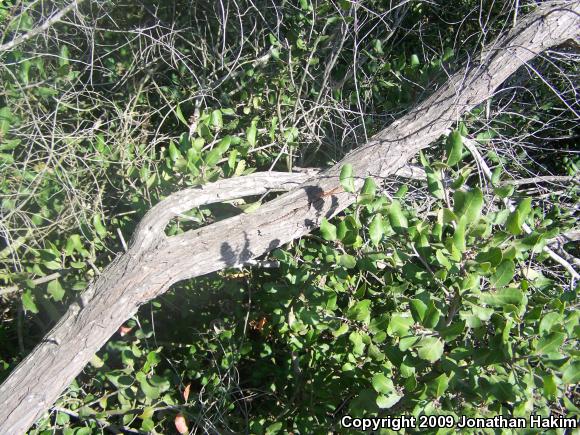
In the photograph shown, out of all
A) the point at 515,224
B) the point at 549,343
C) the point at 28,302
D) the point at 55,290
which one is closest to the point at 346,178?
the point at 515,224

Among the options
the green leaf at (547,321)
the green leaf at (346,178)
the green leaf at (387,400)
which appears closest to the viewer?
the green leaf at (547,321)

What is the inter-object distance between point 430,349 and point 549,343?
0.32m

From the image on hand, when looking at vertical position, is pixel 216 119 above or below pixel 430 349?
above

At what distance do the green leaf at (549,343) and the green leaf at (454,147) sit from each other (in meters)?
0.63

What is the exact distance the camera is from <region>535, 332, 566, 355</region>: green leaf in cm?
152

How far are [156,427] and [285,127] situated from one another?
161 centimetres

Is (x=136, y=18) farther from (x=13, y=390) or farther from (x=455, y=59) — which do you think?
(x=13, y=390)

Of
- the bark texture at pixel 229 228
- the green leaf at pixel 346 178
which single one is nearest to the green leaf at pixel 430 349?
the green leaf at pixel 346 178

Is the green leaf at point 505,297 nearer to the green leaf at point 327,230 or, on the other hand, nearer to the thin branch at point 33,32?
the green leaf at point 327,230

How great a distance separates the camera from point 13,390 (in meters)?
1.94

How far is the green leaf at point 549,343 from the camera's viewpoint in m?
1.52

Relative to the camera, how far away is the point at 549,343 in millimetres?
1534

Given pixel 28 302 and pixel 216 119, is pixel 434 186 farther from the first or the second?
pixel 28 302

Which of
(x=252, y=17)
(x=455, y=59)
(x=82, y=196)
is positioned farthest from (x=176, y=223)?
(x=455, y=59)
